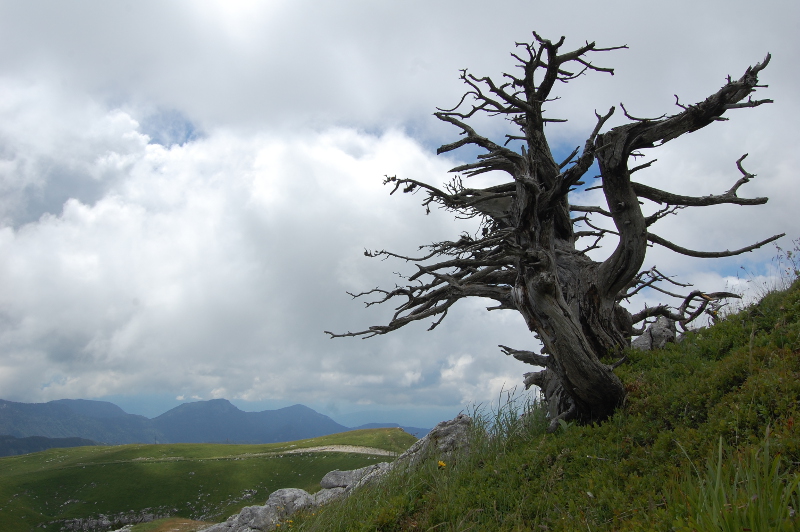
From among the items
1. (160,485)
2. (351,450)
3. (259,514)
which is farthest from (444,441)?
(160,485)

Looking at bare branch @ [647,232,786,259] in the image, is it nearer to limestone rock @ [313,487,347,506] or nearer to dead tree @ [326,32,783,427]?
dead tree @ [326,32,783,427]

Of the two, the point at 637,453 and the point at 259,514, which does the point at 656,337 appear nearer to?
the point at 637,453

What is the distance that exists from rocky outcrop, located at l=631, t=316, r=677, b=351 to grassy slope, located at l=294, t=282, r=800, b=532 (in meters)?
1.09

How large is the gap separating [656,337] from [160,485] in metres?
94.5

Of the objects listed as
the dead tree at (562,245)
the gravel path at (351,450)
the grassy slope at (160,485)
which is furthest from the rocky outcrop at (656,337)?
the gravel path at (351,450)

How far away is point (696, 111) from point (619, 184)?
1.77 m

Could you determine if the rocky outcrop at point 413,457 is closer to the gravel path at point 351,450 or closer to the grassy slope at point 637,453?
the grassy slope at point 637,453

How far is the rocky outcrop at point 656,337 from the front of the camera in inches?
420

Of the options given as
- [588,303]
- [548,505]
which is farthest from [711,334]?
[548,505]

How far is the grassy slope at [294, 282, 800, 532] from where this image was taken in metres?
4.98

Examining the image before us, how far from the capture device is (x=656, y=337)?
36.0ft

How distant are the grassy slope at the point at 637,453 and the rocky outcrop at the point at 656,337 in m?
1.09

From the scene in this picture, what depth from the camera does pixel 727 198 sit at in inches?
371

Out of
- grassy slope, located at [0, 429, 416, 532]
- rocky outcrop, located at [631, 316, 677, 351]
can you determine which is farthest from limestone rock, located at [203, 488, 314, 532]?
grassy slope, located at [0, 429, 416, 532]
